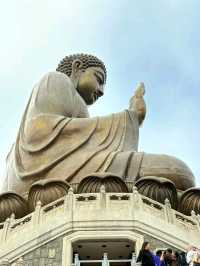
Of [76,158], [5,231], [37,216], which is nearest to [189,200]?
[76,158]

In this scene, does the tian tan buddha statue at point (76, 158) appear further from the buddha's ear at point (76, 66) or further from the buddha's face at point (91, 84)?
the buddha's ear at point (76, 66)

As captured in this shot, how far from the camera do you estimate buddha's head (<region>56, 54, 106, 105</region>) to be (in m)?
18.4

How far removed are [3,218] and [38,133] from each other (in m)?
3.36

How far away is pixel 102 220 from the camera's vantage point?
9812 millimetres

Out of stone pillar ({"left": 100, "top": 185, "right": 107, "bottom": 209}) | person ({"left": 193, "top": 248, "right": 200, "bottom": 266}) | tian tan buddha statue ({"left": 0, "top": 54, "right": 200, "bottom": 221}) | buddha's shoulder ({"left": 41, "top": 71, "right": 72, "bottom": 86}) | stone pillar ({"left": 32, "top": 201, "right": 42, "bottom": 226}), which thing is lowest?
person ({"left": 193, "top": 248, "right": 200, "bottom": 266})

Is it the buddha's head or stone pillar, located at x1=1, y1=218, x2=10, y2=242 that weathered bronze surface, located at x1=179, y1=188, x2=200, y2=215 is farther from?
the buddha's head

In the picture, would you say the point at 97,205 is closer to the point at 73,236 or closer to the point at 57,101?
the point at 73,236

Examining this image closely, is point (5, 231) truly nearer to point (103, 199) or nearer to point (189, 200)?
point (103, 199)

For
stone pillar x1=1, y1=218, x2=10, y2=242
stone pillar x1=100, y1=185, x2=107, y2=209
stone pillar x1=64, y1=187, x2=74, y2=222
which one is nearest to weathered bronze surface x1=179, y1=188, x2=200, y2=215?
stone pillar x1=100, y1=185, x2=107, y2=209

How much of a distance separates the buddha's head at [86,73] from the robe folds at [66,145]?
92.6 inches

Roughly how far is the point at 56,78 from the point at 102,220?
7.94m

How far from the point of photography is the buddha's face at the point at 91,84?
18344mm

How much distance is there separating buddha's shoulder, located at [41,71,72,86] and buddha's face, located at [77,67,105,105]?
39.1 inches

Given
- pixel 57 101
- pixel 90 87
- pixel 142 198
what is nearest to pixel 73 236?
pixel 142 198
